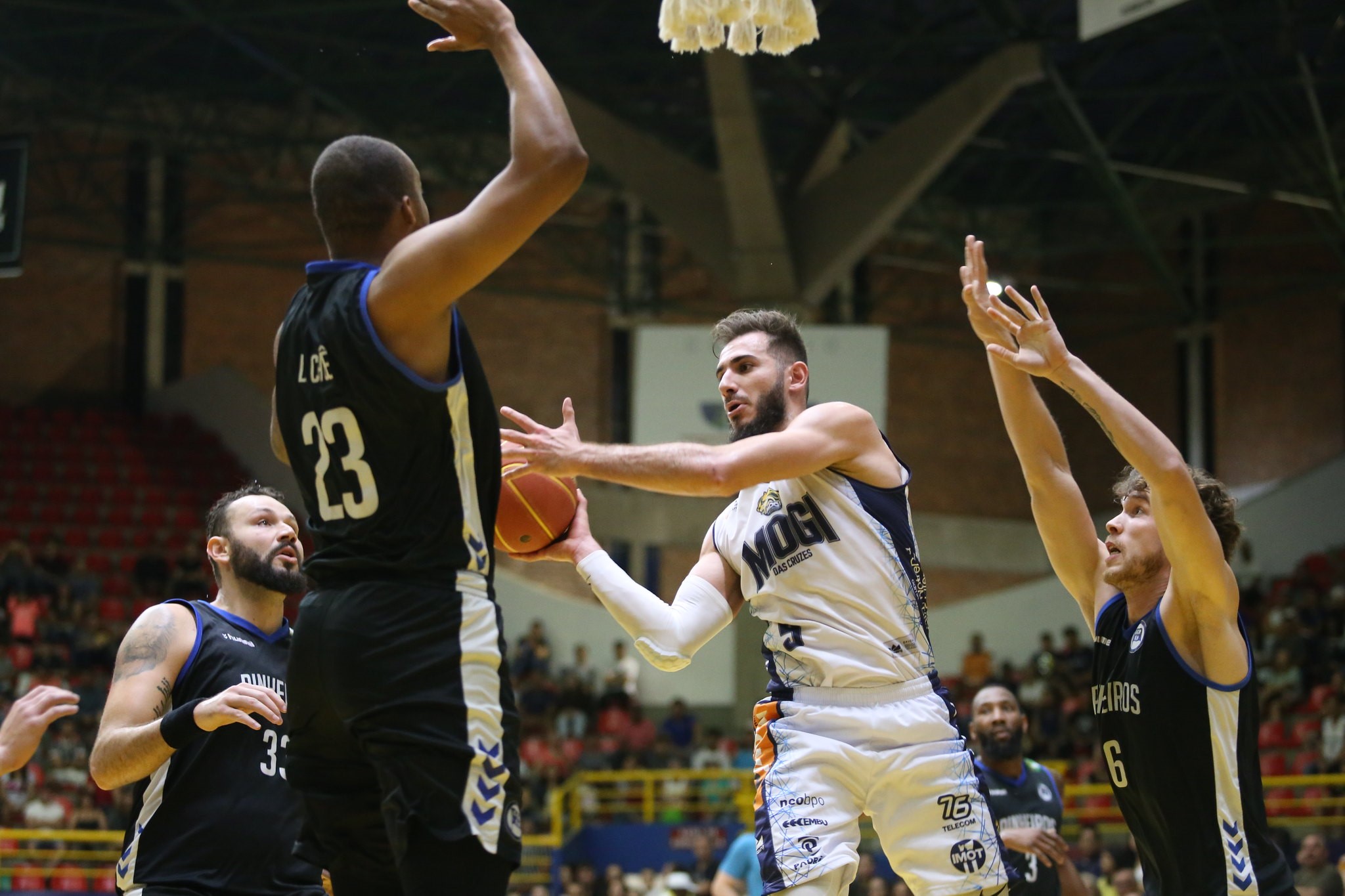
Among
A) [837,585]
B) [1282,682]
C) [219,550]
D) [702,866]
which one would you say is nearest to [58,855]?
[702,866]

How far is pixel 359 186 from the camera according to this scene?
330 centimetres

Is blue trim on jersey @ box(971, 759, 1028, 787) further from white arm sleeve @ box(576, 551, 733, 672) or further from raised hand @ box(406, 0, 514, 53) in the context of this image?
raised hand @ box(406, 0, 514, 53)

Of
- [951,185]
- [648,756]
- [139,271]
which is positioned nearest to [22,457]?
[139,271]

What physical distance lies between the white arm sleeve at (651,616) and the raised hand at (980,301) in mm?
1307

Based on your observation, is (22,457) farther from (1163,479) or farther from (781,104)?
(1163,479)

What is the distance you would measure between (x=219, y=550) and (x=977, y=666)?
709 inches

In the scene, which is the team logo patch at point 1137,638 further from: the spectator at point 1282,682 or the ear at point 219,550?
the spectator at point 1282,682

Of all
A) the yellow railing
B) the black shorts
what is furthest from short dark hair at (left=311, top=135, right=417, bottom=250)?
the yellow railing

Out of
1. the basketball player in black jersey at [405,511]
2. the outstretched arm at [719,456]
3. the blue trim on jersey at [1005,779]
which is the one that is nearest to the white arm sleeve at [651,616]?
the outstretched arm at [719,456]

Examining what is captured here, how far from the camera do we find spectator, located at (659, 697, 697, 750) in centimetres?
2000

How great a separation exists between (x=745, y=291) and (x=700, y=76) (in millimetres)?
5671

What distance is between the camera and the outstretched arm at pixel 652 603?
4402 millimetres

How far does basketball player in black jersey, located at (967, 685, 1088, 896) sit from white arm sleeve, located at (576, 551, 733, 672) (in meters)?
2.32

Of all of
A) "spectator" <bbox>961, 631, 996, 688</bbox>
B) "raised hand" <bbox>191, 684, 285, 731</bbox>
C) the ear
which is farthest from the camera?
"spectator" <bbox>961, 631, 996, 688</bbox>
